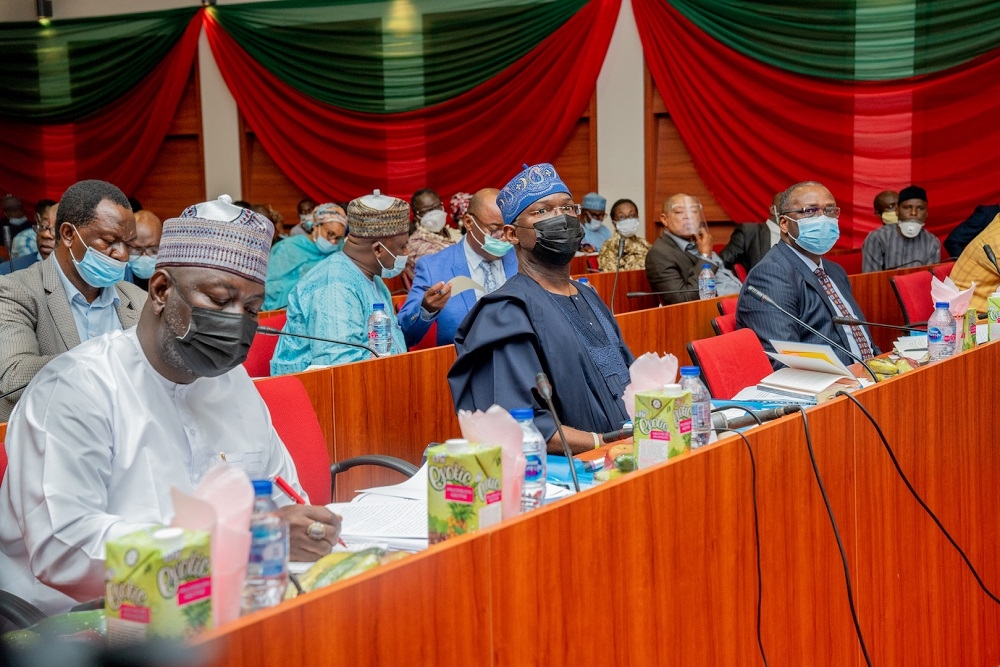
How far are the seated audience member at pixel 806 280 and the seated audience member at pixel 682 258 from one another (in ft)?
6.87

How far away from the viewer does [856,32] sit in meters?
9.00

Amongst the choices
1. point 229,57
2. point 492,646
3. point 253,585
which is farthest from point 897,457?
point 229,57

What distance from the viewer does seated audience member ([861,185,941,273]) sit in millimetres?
8203

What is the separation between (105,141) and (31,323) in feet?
33.7

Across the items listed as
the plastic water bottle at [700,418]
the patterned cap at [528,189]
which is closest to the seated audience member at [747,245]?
the patterned cap at [528,189]

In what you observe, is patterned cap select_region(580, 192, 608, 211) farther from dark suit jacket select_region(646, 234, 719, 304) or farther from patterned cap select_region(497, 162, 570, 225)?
patterned cap select_region(497, 162, 570, 225)

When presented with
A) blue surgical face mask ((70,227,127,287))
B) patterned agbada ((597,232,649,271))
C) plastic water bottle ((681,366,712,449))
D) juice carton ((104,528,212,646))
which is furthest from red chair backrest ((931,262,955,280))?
juice carton ((104,528,212,646))

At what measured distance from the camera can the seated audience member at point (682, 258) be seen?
691 cm

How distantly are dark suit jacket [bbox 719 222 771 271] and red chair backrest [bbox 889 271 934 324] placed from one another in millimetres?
2170

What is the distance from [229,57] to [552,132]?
12.8ft

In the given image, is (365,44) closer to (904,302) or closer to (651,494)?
(904,302)

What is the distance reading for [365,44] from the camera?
11.2 metres

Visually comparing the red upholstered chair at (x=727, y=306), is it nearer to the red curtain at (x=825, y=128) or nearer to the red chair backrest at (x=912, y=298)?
the red chair backrest at (x=912, y=298)

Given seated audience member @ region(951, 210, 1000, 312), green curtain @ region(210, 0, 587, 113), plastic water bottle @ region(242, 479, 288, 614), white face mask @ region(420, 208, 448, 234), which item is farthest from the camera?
green curtain @ region(210, 0, 587, 113)
